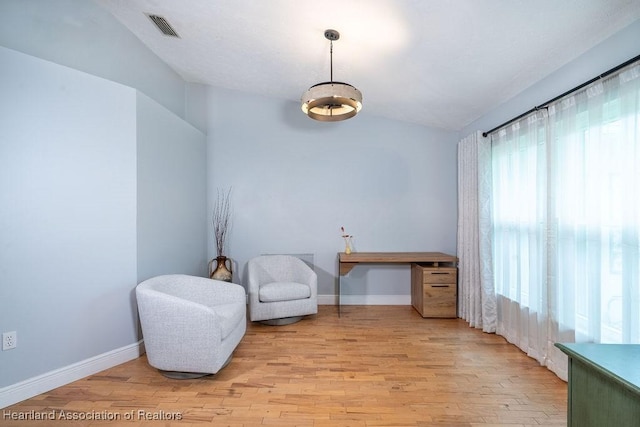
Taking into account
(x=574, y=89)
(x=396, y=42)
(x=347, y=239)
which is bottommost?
(x=347, y=239)

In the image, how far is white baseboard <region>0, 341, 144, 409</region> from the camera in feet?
6.80

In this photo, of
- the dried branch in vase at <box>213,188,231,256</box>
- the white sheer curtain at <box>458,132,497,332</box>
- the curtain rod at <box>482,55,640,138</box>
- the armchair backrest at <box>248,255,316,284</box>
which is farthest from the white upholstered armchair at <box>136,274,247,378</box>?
the curtain rod at <box>482,55,640,138</box>

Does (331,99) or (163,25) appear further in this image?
(163,25)

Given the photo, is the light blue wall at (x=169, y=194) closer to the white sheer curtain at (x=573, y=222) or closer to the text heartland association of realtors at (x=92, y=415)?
the text heartland association of realtors at (x=92, y=415)

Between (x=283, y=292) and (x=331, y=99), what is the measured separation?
2.15 meters

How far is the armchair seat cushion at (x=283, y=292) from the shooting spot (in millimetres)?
3430

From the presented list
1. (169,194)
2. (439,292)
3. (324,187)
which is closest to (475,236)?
(439,292)

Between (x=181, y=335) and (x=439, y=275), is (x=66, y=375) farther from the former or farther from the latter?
(x=439, y=275)

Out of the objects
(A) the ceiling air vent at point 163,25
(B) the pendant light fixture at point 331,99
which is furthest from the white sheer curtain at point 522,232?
(A) the ceiling air vent at point 163,25

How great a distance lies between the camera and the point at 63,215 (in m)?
2.35

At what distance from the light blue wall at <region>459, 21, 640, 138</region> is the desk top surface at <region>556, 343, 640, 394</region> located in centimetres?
180

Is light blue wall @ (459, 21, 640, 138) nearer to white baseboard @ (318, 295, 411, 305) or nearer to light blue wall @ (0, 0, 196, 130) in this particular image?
white baseboard @ (318, 295, 411, 305)

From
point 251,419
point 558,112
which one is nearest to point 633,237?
point 558,112

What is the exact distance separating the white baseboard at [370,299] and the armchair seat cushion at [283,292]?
0.90 meters
